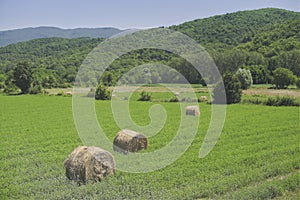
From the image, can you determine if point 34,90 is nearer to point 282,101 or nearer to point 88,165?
point 282,101

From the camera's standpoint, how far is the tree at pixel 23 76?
6125 centimetres

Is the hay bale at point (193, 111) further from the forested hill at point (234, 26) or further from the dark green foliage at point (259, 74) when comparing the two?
the forested hill at point (234, 26)

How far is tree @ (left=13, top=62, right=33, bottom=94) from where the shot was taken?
61.2 meters

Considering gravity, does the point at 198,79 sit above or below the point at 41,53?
below

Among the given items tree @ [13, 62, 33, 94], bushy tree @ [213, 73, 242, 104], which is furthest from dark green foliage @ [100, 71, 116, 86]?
bushy tree @ [213, 73, 242, 104]

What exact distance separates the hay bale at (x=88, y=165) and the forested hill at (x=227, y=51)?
5672 cm

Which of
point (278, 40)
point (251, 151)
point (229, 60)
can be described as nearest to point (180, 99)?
point (251, 151)

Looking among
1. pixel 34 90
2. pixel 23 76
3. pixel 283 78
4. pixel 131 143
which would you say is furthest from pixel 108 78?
pixel 131 143

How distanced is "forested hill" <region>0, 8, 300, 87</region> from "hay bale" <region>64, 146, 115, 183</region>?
186ft

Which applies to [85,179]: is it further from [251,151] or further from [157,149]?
[251,151]

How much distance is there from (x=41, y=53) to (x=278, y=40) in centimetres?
11390

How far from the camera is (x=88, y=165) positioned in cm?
1053

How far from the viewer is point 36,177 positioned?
435 inches

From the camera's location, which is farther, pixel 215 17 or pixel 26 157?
pixel 215 17
